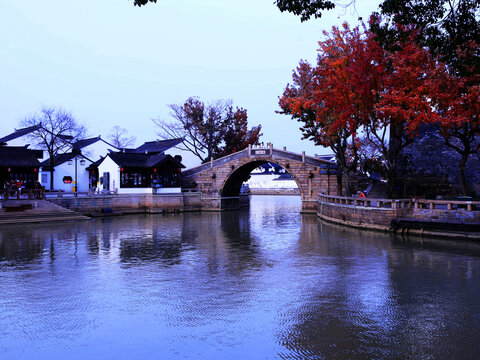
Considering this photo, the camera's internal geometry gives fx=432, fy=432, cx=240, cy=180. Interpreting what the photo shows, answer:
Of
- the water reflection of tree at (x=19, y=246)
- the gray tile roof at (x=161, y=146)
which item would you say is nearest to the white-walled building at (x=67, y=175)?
the gray tile roof at (x=161, y=146)

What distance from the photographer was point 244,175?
47.5 metres

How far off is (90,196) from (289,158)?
17.5 metres

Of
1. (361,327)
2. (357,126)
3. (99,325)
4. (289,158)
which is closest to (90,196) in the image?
(289,158)

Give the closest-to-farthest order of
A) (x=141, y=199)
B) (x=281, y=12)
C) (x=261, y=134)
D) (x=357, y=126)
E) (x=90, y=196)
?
1. (x=281, y=12)
2. (x=357, y=126)
3. (x=90, y=196)
4. (x=141, y=199)
5. (x=261, y=134)

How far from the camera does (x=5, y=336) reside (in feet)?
25.4

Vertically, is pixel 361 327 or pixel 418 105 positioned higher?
pixel 418 105

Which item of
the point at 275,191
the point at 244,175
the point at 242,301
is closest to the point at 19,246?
the point at 242,301

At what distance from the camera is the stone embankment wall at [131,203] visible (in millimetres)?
34406

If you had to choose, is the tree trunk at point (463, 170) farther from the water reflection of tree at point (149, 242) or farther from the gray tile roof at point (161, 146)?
the gray tile roof at point (161, 146)

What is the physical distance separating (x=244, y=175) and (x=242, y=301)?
3781 cm

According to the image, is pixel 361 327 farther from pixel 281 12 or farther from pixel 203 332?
pixel 281 12

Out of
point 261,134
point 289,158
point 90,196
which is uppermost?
point 261,134

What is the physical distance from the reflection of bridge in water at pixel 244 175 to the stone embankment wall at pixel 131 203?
164cm

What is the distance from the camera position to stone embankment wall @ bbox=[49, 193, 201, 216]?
3441cm
